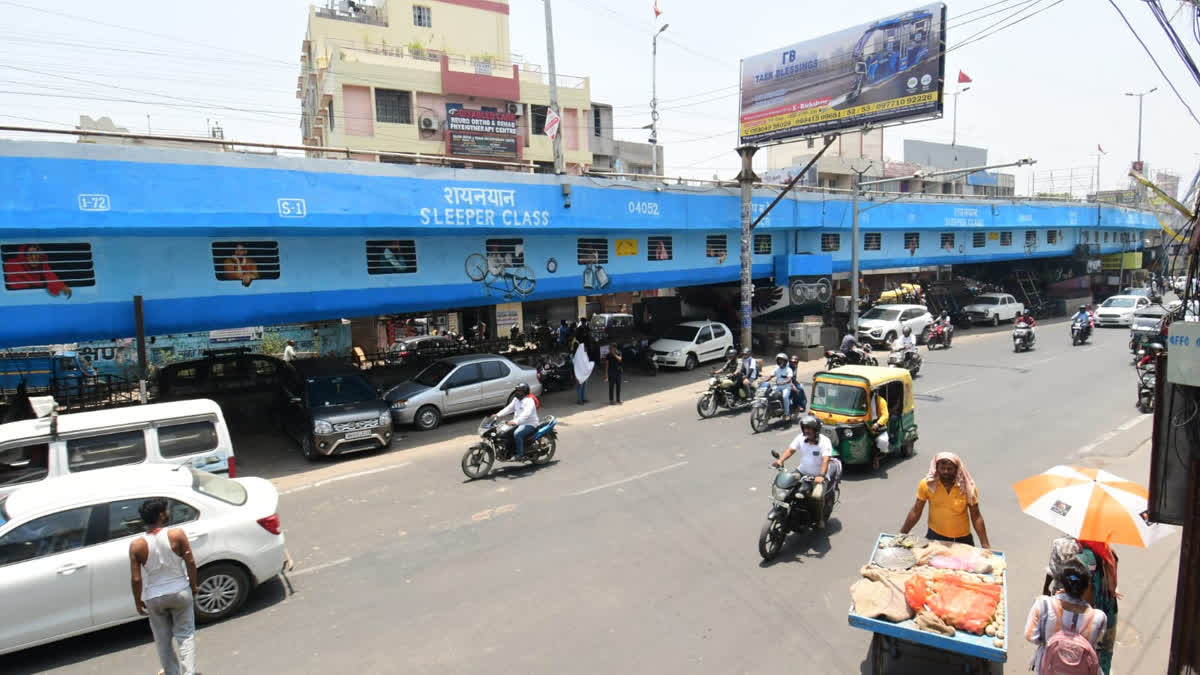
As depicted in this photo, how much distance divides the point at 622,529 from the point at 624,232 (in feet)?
37.5

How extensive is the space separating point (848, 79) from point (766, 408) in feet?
39.1

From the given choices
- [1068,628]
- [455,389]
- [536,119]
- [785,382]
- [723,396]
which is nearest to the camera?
[1068,628]

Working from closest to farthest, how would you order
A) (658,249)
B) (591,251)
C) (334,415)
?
(334,415) < (591,251) < (658,249)

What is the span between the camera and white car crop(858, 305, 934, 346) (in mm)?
24625

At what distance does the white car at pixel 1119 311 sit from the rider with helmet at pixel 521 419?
31.2 m

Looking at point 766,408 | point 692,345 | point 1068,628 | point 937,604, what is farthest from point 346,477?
point 692,345

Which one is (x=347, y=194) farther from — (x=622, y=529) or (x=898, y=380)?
(x=898, y=380)

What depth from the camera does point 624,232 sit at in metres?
18.3

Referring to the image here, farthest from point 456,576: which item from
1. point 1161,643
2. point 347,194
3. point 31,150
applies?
point 31,150

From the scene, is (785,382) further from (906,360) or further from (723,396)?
(906,360)

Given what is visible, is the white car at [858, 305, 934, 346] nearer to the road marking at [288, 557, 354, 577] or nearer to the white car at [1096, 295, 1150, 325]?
the white car at [1096, 295, 1150, 325]

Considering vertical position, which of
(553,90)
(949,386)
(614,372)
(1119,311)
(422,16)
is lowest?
(949,386)

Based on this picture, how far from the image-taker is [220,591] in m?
6.23

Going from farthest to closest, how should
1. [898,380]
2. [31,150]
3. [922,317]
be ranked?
[922,317]
[898,380]
[31,150]
